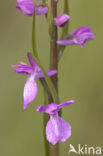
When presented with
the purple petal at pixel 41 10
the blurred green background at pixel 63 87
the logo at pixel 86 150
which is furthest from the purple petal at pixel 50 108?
the blurred green background at pixel 63 87

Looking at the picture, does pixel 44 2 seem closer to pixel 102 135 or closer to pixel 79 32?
pixel 79 32

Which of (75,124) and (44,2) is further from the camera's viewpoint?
(75,124)

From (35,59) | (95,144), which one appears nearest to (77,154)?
(95,144)

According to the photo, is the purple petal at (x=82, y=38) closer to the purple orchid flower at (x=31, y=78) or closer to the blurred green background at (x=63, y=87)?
the purple orchid flower at (x=31, y=78)

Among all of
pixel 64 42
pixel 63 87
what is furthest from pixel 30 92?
pixel 63 87

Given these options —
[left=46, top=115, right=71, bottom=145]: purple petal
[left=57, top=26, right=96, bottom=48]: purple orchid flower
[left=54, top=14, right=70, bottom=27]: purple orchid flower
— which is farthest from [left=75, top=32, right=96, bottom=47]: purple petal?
[left=46, top=115, right=71, bottom=145]: purple petal

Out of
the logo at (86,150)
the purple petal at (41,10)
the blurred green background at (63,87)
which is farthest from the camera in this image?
the blurred green background at (63,87)

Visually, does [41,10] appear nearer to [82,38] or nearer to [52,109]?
[82,38]
